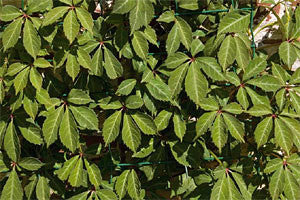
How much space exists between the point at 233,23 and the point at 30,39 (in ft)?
2.73

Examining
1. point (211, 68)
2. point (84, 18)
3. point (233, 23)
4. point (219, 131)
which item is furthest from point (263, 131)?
point (84, 18)

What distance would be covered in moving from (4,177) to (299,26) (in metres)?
1.57

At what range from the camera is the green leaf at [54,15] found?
55.4 inches

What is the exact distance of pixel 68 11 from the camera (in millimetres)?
1442

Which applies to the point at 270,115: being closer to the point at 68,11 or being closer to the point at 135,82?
the point at 135,82

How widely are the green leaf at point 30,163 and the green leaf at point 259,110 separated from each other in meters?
0.97

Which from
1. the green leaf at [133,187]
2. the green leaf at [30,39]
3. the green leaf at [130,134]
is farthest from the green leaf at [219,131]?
the green leaf at [30,39]

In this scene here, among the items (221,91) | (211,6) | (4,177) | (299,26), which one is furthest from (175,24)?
(4,177)

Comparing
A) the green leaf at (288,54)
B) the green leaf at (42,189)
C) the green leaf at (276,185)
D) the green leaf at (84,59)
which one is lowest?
the green leaf at (42,189)

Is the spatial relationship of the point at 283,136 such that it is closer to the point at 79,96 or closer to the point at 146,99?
the point at 146,99

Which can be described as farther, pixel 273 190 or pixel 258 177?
pixel 258 177

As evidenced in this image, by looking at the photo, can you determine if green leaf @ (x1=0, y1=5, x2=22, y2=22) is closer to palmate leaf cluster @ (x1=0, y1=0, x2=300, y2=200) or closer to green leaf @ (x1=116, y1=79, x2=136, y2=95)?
palmate leaf cluster @ (x1=0, y1=0, x2=300, y2=200)

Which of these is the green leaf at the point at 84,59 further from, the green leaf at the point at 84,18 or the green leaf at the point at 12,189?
the green leaf at the point at 12,189

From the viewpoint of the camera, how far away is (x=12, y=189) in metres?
1.60
